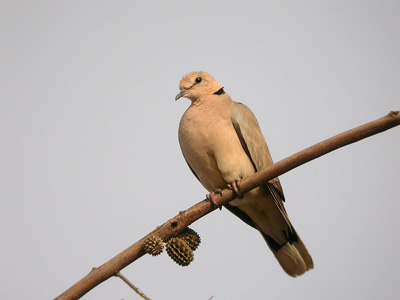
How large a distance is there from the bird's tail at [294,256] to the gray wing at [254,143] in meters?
0.40

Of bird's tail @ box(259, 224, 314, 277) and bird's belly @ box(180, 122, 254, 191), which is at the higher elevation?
bird's belly @ box(180, 122, 254, 191)

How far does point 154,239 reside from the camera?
311cm

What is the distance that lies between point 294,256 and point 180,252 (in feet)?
5.95

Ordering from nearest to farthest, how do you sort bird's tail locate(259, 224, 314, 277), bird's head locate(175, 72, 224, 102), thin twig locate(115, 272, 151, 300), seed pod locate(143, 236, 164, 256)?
thin twig locate(115, 272, 151, 300) < seed pod locate(143, 236, 164, 256) < bird's tail locate(259, 224, 314, 277) < bird's head locate(175, 72, 224, 102)

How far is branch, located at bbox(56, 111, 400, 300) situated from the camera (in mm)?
2740

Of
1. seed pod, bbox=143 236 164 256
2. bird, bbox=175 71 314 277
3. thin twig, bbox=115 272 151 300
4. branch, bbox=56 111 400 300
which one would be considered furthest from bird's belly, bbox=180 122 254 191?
thin twig, bbox=115 272 151 300

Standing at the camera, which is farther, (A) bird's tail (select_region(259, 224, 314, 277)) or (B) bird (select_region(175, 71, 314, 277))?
(A) bird's tail (select_region(259, 224, 314, 277))

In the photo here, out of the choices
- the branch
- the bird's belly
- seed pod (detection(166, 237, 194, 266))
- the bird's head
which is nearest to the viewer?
the branch

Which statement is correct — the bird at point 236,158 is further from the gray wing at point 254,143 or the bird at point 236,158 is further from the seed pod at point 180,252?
the seed pod at point 180,252

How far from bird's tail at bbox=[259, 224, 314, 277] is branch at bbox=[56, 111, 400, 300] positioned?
65.7 inches

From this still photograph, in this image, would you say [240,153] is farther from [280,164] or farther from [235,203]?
[280,164]

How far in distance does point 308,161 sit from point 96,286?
1.38 m

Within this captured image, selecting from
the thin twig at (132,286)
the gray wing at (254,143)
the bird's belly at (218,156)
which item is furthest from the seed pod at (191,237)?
the gray wing at (254,143)

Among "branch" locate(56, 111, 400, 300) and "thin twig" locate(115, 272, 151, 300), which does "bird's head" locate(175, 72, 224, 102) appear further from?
"thin twig" locate(115, 272, 151, 300)
